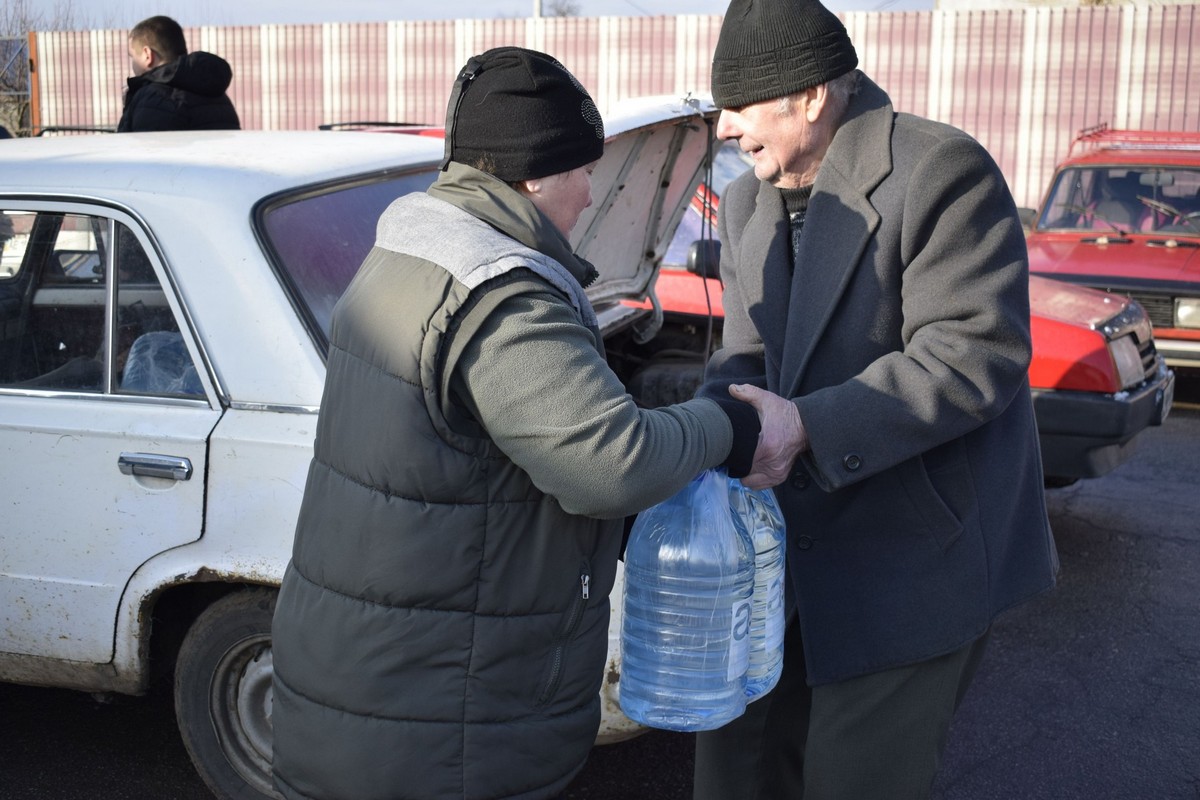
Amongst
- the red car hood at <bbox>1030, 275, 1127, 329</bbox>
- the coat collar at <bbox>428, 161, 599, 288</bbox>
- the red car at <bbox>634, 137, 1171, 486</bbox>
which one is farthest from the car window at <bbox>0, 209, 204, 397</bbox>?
the red car hood at <bbox>1030, 275, 1127, 329</bbox>

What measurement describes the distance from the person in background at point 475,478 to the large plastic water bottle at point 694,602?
0.25 m

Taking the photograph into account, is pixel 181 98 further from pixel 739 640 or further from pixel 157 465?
pixel 739 640

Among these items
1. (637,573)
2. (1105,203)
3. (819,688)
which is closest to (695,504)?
(637,573)

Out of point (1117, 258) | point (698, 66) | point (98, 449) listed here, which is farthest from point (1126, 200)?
point (698, 66)

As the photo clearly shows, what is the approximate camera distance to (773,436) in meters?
2.00

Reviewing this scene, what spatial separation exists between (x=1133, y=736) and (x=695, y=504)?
231cm

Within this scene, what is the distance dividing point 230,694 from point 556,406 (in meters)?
1.80

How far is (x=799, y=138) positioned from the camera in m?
2.13

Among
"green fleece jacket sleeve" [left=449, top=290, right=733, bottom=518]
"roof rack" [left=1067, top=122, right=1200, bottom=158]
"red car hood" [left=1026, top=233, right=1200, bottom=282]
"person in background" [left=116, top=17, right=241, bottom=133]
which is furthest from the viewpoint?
"roof rack" [left=1067, top=122, right=1200, bottom=158]

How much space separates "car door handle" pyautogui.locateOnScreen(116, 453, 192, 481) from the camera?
9.24 ft

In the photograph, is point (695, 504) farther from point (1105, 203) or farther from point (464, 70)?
point (1105, 203)

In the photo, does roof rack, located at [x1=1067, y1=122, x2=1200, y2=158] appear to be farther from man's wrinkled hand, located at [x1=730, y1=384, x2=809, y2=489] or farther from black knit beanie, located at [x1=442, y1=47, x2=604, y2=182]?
black knit beanie, located at [x1=442, y1=47, x2=604, y2=182]

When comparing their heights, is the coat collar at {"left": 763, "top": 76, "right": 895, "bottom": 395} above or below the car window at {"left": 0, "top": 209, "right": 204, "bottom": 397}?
above

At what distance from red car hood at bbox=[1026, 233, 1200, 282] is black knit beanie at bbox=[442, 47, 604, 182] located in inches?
245
